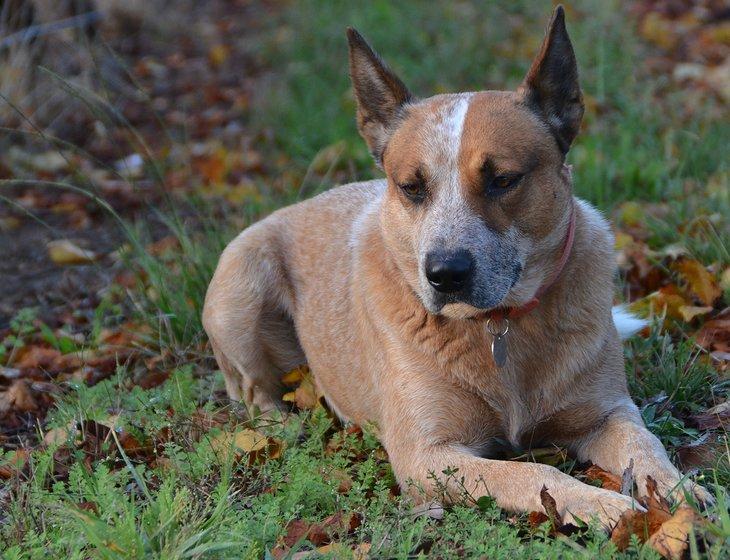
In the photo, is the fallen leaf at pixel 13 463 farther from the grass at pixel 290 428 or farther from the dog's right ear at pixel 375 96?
the dog's right ear at pixel 375 96

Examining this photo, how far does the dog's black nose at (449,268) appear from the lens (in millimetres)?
3639

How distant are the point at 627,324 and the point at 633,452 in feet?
3.49

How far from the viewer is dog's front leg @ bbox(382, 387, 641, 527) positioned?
10.9ft

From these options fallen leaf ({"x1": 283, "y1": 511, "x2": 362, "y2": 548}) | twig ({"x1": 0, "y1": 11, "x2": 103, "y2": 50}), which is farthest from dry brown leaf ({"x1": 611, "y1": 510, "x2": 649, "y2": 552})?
twig ({"x1": 0, "y1": 11, "x2": 103, "y2": 50})

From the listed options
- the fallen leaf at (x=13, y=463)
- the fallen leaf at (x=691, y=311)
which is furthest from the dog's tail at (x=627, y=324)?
the fallen leaf at (x=13, y=463)

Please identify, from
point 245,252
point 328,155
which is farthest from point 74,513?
point 328,155

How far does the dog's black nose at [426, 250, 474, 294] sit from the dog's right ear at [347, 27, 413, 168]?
0.82 metres

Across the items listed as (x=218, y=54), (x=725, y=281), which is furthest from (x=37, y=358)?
(x=218, y=54)

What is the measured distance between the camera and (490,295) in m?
3.75

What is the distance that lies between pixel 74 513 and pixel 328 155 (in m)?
4.82

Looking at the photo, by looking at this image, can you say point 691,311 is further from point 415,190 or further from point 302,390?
point 302,390

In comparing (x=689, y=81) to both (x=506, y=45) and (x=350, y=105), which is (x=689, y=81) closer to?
(x=506, y=45)

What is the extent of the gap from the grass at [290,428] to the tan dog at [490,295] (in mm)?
226

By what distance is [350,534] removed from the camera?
137 inches
